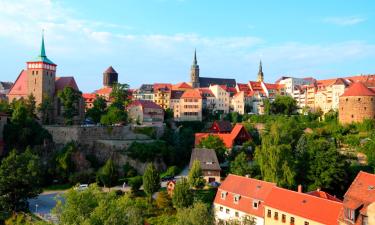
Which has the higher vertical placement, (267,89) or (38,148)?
(267,89)

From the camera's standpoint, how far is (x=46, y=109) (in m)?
65.4

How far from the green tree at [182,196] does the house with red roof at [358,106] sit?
130 ft

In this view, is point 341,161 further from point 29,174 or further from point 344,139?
point 29,174

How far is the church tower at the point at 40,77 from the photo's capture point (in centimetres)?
6738

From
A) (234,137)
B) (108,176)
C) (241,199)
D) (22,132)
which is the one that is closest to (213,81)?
(234,137)

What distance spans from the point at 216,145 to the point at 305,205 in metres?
29.3

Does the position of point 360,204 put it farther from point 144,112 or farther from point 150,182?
point 144,112

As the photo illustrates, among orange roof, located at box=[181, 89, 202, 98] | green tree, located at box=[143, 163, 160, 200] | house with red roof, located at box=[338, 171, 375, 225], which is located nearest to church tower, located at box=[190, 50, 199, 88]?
orange roof, located at box=[181, 89, 202, 98]

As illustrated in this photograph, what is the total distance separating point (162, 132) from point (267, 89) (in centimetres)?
4336

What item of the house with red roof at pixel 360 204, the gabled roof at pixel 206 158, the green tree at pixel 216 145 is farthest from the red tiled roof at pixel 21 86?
the house with red roof at pixel 360 204

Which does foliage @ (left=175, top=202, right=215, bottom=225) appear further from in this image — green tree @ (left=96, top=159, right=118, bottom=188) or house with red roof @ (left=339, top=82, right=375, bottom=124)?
house with red roof @ (left=339, top=82, right=375, bottom=124)

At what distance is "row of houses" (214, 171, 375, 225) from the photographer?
28.1m

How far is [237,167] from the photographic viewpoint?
5000cm

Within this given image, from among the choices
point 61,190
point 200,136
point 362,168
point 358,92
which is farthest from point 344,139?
point 61,190
